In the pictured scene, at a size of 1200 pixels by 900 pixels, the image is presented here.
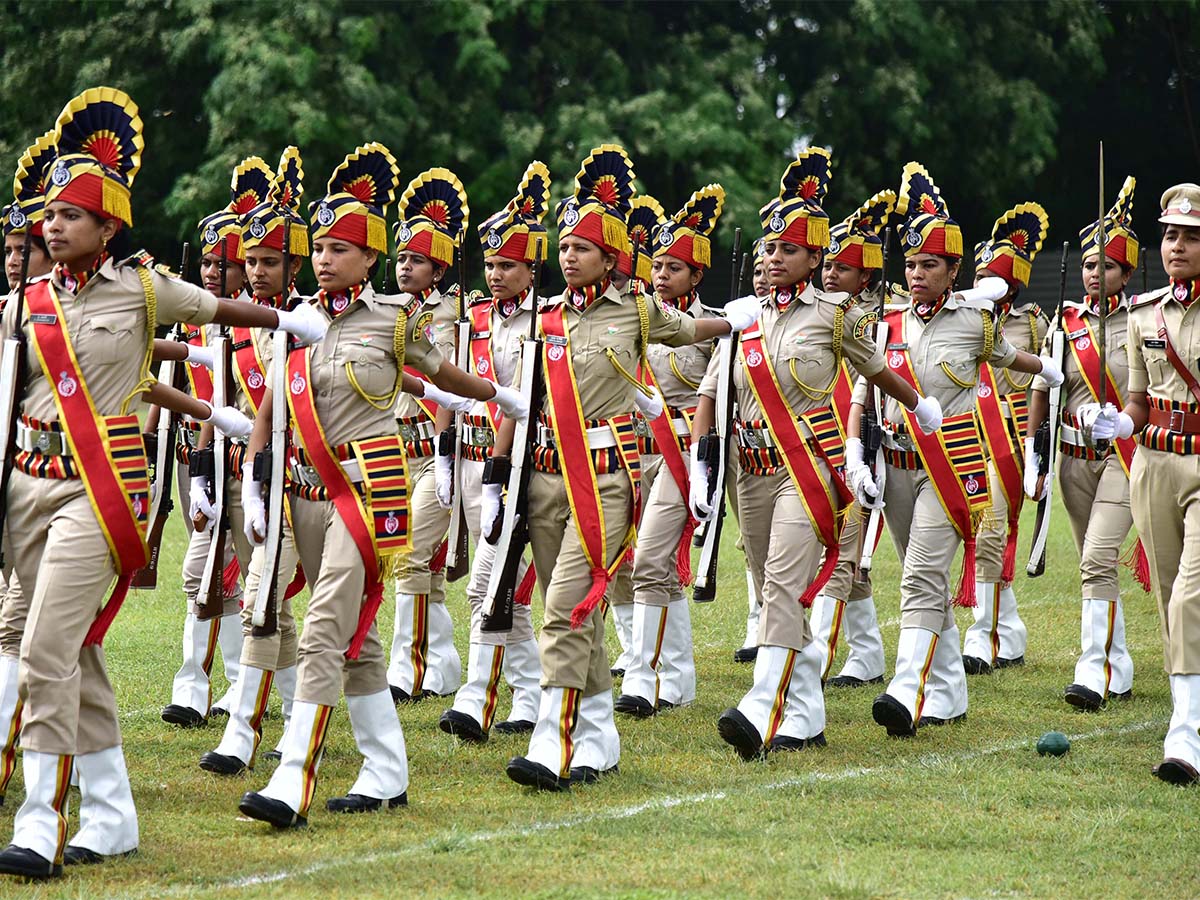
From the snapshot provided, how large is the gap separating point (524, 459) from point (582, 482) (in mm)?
255

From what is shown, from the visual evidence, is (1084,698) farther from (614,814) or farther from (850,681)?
(614,814)

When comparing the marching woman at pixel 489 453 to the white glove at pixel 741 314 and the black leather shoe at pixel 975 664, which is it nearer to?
the white glove at pixel 741 314

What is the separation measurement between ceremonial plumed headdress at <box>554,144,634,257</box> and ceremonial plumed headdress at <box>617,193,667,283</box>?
41 centimetres

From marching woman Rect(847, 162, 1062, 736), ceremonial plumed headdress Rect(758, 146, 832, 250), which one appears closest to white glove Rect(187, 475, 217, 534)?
ceremonial plumed headdress Rect(758, 146, 832, 250)

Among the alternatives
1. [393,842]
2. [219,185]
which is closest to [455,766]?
[393,842]

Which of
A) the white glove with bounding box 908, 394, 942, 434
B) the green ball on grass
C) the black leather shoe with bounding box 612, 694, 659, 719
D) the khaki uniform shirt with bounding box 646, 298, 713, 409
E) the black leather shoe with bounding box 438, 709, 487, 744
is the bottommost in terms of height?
the black leather shoe with bounding box 612, 694, 659, 719

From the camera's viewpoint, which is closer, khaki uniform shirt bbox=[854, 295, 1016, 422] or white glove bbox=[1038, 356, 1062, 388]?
khaki uniform shirt bbox=[854, 295, 1016, 422]

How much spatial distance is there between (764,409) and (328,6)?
16268mm

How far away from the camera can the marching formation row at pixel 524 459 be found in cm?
614

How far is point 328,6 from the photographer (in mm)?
22875

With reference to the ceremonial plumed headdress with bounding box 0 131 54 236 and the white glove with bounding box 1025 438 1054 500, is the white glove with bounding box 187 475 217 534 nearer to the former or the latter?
the ceremonial plumed headdress with bounding box 0 131 54 236

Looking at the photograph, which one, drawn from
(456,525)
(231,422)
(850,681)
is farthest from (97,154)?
(850,681)

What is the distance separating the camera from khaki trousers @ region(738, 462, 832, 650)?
7.79 metres

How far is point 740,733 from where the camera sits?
25.3 feet
